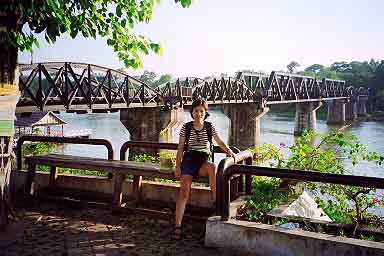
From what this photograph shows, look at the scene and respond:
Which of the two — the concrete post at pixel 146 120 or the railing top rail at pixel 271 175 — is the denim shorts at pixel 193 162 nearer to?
the railing top rail at pixel 271 175

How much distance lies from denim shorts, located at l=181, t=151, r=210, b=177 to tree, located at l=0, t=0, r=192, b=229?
173 centimetres

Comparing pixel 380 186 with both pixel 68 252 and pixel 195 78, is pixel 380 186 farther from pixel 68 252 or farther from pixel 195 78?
pixel 195 78

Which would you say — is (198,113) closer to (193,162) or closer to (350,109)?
(193,162)

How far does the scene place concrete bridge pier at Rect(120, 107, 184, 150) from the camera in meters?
28.6

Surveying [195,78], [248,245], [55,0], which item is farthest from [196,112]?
[195,78]

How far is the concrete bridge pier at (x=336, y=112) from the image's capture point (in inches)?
2997

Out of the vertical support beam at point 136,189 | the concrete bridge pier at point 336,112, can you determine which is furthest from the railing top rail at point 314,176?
the concrete bridge pier at point 336,112

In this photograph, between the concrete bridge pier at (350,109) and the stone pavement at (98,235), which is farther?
the concrete bridge pier at (350,109)

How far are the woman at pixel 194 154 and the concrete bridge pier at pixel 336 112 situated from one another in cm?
7591

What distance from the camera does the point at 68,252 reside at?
4035 millimetres

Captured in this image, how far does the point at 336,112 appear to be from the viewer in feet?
258

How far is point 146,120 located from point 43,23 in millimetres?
24149

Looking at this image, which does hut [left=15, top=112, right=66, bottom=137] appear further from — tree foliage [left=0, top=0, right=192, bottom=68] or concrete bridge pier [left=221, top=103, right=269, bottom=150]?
tree foliage [left=0, top=0, right=192, bottom=68]

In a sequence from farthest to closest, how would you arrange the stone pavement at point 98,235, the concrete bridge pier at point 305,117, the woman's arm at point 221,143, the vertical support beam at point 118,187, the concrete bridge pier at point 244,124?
the concrete bridge pier at point 305,117 < the concrete bridge pier at point 244,124 < the vertical support beam at point 118,187 < the woman's arm at point 221,143 < the stone pavement at point 98,235
